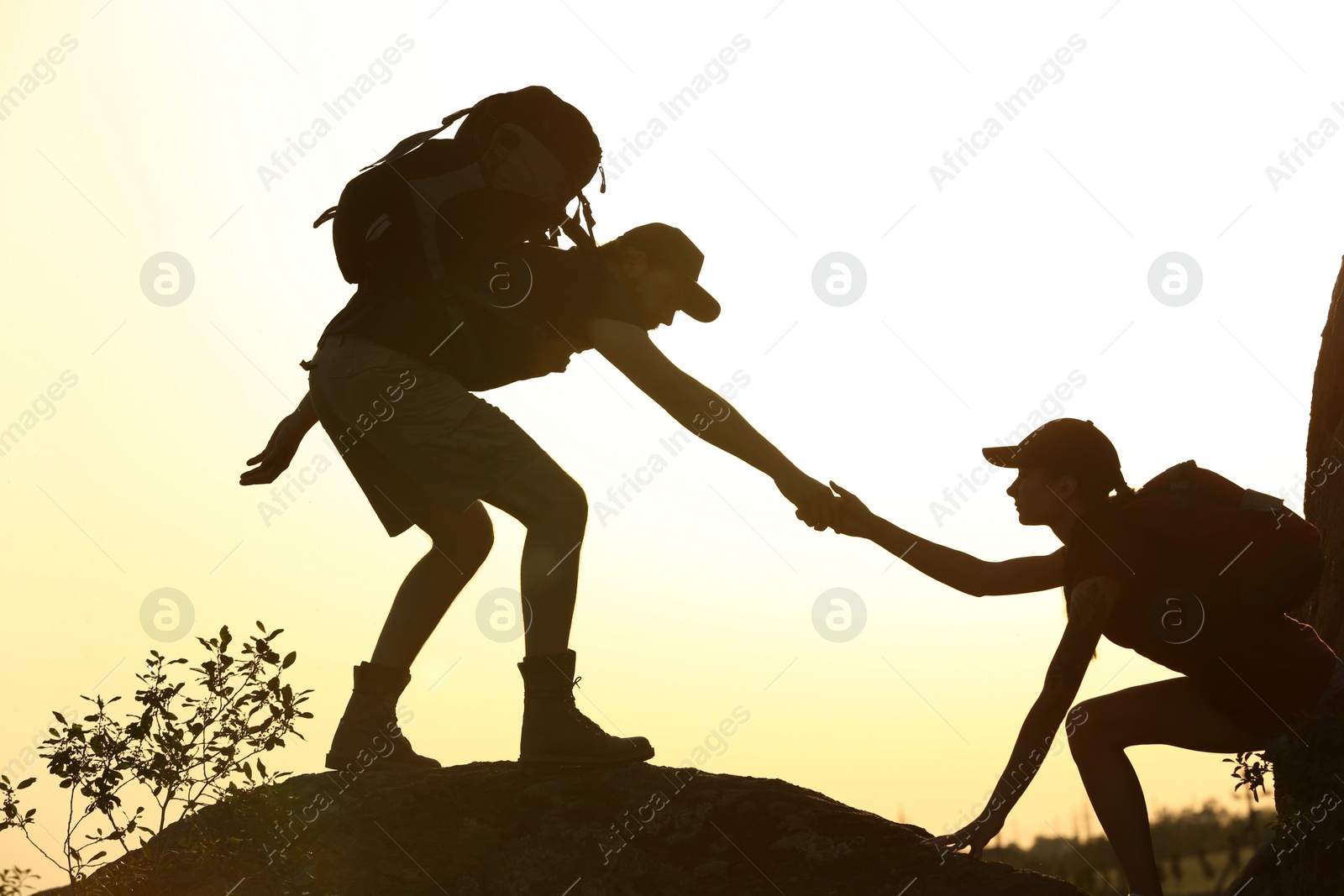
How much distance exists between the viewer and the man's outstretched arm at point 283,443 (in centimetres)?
523

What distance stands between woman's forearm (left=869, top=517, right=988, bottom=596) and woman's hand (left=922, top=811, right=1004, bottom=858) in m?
1.21

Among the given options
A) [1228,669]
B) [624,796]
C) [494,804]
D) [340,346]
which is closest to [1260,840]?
[1228,669]

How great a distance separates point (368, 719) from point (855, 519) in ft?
8.12

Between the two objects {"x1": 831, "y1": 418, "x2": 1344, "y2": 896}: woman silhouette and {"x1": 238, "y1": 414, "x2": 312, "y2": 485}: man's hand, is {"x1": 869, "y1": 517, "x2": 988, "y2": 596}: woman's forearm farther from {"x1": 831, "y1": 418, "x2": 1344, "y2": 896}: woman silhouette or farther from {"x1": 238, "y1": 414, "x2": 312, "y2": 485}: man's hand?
{"x1": 238, "y1": 414, "x2": 312, "y2": 485}: man's hand

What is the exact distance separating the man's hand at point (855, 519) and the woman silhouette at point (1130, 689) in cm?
102

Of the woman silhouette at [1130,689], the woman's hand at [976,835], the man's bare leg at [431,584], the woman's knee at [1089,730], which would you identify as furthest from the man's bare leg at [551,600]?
the woman's knee at [1089,730]

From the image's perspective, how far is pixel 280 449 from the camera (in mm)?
5254

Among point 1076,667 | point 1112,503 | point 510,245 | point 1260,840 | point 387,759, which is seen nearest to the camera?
point 1076,667

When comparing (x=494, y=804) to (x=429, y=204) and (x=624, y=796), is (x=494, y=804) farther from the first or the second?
(x=429, y=204)

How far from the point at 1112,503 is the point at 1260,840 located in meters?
4.25

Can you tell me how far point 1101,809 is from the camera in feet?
13.7

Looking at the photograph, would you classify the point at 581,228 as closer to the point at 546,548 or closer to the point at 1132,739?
the point at 546,548

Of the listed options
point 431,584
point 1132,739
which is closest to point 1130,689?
point 1132,739

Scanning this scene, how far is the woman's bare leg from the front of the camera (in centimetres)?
414
